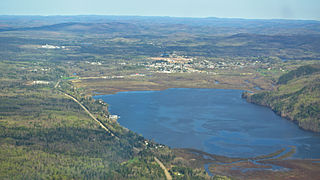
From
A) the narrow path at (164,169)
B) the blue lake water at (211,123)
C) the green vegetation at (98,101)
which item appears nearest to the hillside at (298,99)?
the green vegetation at (98,101)

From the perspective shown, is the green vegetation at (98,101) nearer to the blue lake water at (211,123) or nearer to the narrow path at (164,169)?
the narrow path at (164,169)

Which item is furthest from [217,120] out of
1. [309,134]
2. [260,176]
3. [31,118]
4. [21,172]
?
[21,172]

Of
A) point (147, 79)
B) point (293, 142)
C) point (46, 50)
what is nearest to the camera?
point (293, 142)

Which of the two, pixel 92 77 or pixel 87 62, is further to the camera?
pixel 87 62

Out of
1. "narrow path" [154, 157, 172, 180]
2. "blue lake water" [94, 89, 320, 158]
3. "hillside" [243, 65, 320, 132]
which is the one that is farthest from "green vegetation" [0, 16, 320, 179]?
"blue lake water" [94, 89, 320, 158]

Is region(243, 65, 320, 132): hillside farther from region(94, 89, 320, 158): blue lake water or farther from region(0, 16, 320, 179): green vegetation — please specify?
region(94, 89, 320, 158): blue lake water

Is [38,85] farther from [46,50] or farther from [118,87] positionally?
[46,50]

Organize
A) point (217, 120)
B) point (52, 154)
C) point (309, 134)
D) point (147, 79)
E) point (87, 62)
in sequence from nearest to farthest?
point (52, 154) → point (309, 134) → point (217, 120) → point (147, 79) → point (87, 62)

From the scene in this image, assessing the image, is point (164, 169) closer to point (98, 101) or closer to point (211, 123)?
point (211, 123)
